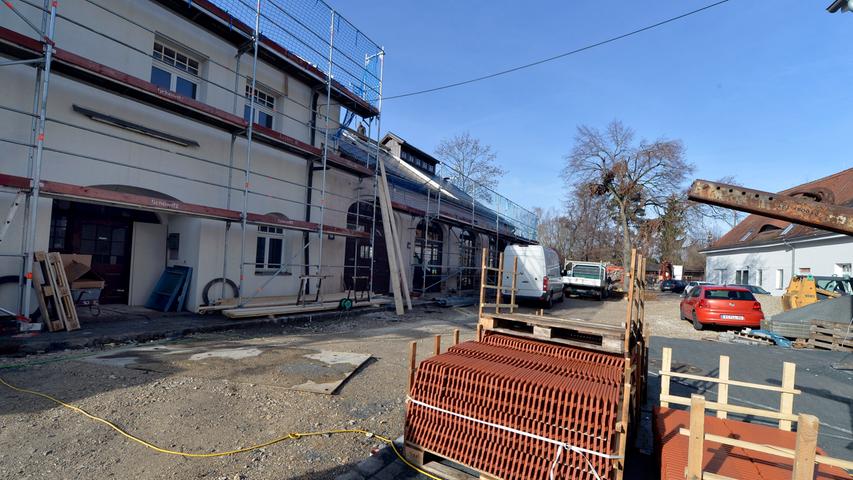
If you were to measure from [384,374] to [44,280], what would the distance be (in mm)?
6011

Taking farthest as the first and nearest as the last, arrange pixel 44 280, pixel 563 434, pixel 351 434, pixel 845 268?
pixel 845 268 → pixel 44 280 → pixel 351 434 → pixel 563 434

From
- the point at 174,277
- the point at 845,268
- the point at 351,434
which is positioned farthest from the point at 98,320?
the point at 845,268

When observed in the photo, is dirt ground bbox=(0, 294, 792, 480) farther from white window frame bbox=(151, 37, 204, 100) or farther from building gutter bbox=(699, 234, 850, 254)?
building gutter bbox=(699, 234, 850, 254)

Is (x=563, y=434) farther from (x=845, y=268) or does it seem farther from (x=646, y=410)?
(x=845, y=268)

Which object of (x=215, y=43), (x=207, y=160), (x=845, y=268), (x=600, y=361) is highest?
(x=215, y=43)

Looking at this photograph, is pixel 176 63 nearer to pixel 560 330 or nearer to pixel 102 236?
A: pixel 102 236

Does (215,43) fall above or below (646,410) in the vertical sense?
above

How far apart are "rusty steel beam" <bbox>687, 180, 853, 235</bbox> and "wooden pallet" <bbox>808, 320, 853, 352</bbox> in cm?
862

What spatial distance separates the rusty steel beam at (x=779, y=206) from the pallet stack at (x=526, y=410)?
88 cm

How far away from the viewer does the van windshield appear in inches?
463

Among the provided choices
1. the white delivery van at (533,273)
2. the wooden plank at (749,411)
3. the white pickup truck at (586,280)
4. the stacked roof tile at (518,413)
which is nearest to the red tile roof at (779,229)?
the white pickup truck at (586,280)

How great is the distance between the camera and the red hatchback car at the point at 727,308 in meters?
11.4

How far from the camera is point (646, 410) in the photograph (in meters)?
5.02

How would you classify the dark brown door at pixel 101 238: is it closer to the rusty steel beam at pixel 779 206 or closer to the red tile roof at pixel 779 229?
the rusty steel beam at pixel 779 206
